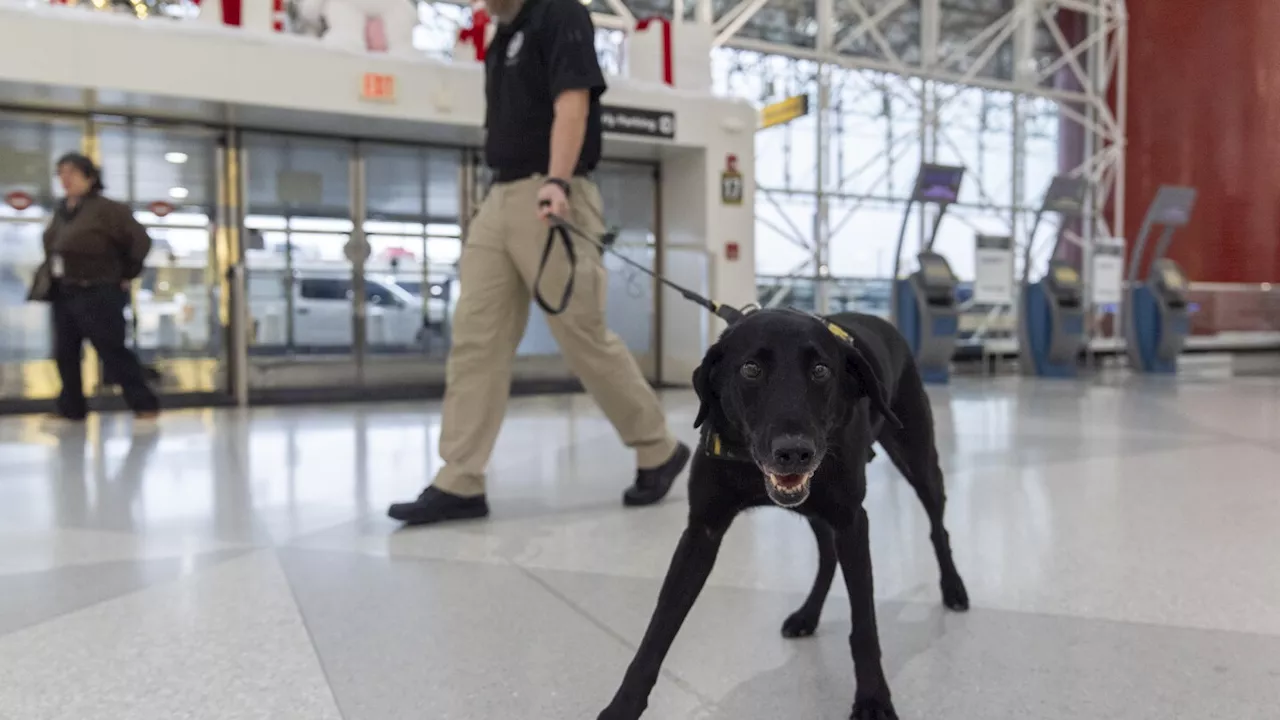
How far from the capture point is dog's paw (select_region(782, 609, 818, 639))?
153cm

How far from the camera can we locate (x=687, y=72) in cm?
706

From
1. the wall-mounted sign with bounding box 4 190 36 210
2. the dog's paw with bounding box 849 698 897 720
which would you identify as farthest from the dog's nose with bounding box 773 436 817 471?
the wall-mounted sign with bounding box 4 190 36 210

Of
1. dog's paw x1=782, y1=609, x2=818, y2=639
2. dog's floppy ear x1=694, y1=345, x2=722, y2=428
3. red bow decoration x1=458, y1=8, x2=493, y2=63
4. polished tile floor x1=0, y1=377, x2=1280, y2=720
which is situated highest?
red bow decoration x1=458, y1=8, x2=493, y2=63

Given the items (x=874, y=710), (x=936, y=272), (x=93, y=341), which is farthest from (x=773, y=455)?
(x=936, y=272)

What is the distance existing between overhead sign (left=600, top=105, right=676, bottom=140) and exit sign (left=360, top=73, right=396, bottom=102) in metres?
1.45

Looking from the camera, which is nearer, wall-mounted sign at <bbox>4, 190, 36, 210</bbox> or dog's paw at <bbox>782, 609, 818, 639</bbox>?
dog's paw at <bbox>782, 609, 818, 639</bbox>

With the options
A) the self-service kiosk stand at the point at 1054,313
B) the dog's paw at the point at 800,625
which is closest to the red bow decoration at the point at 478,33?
the self-service kiosk stand at the point at 1054,313

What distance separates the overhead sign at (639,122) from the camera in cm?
645

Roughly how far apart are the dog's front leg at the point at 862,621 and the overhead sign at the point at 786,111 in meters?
6.04

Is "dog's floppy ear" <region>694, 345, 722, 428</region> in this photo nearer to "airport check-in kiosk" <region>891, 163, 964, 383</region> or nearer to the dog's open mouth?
the dog's open mouth

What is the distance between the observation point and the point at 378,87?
5.78 metres

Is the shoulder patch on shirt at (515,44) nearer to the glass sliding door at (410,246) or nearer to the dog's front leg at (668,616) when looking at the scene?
the dog's front leg at (668,616)

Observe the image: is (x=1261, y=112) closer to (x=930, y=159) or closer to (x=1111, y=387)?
(x=1111, y=387)

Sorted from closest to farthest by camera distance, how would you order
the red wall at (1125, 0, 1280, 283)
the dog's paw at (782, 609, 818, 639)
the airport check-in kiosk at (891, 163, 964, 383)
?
the dog's paw at (782, 609, 818, 639) → the red wall at (1125, 0, 1280, 283) → the airport check-in kiosk at (891, 163, 964, 383)
